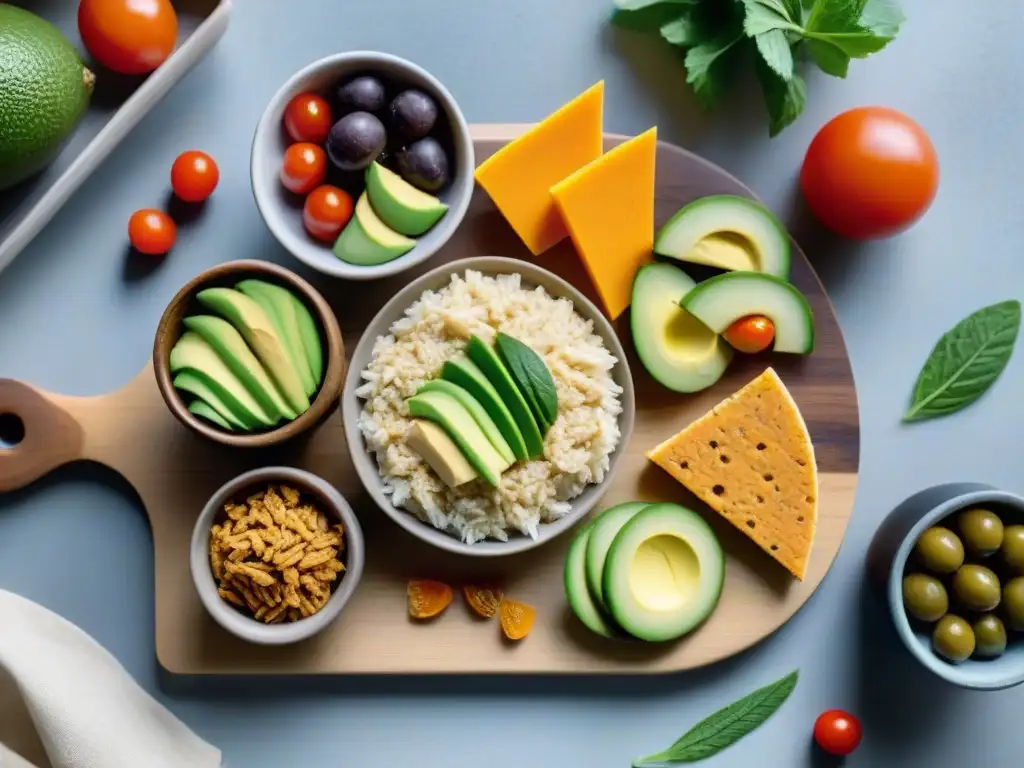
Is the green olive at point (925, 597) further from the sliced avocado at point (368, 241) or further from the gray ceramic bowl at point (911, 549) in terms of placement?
the sliced avocado at point (368, 241)

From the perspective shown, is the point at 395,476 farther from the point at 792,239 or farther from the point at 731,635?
the point at 792,239

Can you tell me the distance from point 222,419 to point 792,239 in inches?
50.9

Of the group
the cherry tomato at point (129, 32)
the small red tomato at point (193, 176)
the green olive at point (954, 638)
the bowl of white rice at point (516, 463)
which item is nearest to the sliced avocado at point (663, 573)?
the bowl of white rice at point (516, 463)

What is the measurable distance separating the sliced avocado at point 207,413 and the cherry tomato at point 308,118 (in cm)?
60

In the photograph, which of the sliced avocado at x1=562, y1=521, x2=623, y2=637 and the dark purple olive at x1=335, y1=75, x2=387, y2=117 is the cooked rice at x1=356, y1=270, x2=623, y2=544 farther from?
the dark purple olive at x1=335, y1=75, x2=387, y2=117

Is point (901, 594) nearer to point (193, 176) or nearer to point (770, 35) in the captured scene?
point (770, 35)

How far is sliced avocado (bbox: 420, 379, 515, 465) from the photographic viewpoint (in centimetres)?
193

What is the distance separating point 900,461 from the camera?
2262 millimetres

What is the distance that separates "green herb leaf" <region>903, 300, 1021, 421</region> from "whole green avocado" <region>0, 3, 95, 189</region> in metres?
1.97

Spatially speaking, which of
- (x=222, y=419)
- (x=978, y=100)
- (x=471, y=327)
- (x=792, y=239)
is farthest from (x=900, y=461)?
(x=222, y=419)

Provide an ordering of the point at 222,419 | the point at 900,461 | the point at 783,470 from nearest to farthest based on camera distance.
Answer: the point at 222,419 < the point at 783,470 < the point at 900,461

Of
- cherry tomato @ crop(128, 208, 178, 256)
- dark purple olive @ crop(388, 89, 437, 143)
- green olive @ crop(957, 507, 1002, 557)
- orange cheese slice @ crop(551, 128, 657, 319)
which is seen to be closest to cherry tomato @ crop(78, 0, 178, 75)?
cherry tomato @ crop(128, 208, 178, 256)

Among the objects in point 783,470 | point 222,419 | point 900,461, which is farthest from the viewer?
point 900,461

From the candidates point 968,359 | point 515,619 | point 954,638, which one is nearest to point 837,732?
point 954,638
